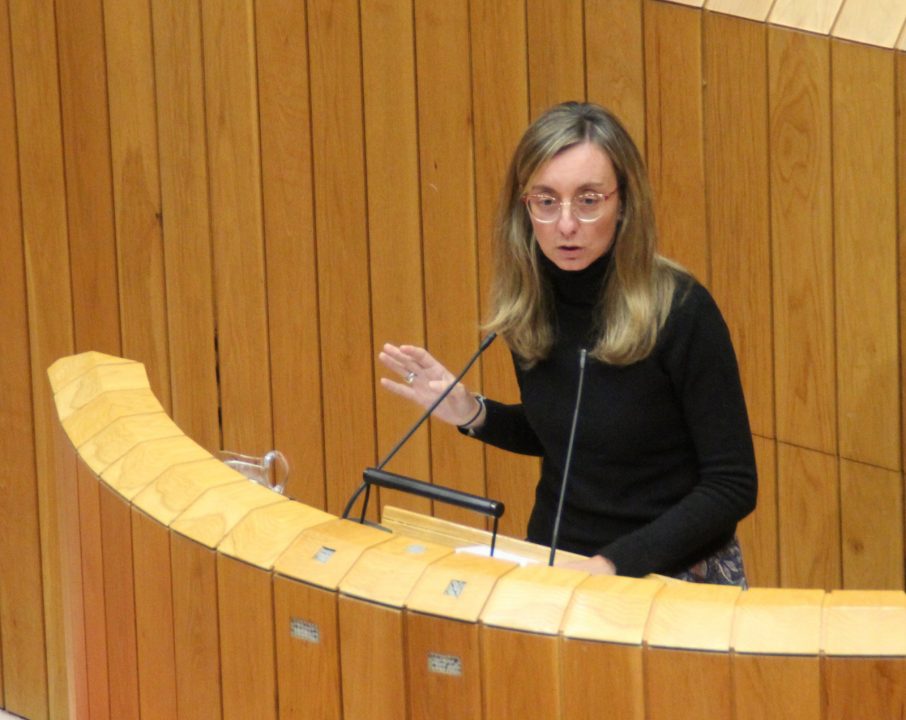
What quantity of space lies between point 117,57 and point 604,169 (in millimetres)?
2050

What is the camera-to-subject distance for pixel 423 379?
7.79 feet

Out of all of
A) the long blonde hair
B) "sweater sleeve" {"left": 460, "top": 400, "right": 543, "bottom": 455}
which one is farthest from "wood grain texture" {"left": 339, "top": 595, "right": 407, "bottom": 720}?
"sweater sleeve" {"left": 460, "top": 400, "right": 543, "bottom": 455}

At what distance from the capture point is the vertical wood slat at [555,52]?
3.46 m

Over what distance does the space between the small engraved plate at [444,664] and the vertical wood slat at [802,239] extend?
6.24 ft

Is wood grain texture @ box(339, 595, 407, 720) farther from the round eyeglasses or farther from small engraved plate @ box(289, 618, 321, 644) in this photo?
the round eyeglasses

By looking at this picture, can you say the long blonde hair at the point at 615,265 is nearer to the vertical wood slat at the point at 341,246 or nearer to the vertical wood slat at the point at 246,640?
the vertical wood slat at the point at 246,640

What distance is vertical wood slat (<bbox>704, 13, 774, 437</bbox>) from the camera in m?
3.25

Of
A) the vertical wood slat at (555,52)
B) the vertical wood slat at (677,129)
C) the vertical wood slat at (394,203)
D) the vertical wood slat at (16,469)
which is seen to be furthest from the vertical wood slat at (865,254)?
the vertical wood slat at (16,469)

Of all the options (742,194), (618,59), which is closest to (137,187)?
(618,59)

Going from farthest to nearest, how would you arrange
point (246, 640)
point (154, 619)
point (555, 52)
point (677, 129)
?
point (555, 52)
point (677, 129)
point (154, 619)
point (246, 640)

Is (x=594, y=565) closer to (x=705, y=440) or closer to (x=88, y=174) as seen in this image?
(x=705, y=440)

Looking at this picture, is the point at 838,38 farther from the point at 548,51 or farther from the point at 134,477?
the point at 134,477

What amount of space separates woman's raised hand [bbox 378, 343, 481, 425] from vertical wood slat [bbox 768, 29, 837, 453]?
3.56 feet

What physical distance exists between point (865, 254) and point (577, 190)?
1169 millimetres
